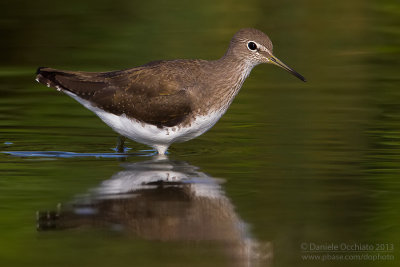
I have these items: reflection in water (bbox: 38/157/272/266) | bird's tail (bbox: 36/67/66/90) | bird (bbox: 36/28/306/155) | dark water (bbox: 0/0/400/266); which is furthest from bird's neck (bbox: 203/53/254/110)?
bird's tail (bbox: 36/67/66/90)

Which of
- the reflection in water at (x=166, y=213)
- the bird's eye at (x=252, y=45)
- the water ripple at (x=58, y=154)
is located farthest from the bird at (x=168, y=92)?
the reflection in water at (x=166, y=213)

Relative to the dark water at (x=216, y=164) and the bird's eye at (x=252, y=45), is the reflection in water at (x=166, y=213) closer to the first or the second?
the dark water at (x=216, y=164)

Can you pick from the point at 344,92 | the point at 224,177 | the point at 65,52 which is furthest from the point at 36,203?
the point at 65,52

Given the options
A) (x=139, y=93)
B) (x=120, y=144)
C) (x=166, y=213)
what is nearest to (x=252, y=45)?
(x=139, y=93)

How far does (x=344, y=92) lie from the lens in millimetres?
17016

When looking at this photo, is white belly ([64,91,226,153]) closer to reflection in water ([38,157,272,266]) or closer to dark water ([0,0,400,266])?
dark water ([0,0,400,266])

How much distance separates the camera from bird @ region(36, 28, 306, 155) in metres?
12.3

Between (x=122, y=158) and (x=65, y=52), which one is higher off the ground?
(x=65, y=52)

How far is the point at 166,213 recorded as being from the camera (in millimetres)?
9391

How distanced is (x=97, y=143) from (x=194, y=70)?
1901 mm

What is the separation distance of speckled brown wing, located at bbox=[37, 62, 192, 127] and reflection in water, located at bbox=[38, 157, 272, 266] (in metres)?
1.43

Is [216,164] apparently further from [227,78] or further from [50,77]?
[50,77]

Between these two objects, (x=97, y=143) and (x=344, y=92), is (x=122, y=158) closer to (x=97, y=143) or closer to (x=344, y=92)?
(x=97, y=143)

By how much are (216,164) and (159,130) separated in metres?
0.98
